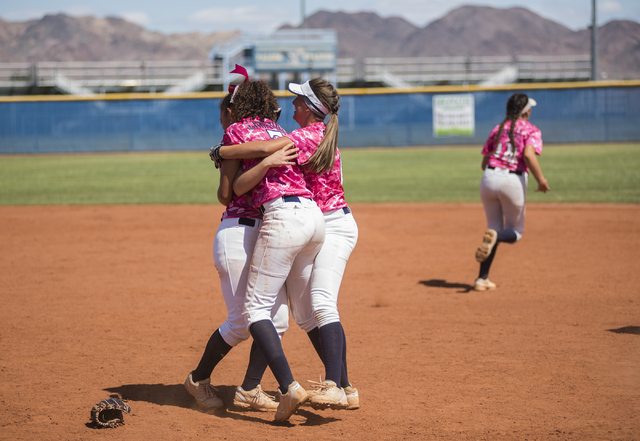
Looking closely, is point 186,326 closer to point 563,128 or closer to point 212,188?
point 212,188

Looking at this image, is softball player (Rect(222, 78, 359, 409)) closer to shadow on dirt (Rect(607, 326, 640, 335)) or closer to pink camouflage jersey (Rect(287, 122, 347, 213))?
pink camouflage jersey (Rect(287, 122, 347, 213))

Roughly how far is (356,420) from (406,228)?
694 centimetres

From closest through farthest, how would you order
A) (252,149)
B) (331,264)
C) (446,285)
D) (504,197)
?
(252,149), (331,264), (504,197), (446,285)

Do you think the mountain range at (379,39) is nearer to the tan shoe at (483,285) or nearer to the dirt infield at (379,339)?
the dirt infield at (379,339)

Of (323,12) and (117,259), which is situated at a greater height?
(323,12)

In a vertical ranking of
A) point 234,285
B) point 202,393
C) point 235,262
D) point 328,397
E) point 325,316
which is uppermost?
point 235,262

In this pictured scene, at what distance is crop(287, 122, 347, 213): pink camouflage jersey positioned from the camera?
3.30m

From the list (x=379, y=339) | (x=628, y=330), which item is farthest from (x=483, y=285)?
(x=379, y=339)

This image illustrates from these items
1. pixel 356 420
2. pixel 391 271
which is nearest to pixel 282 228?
pixel 356 420

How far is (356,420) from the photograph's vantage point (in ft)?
11.5

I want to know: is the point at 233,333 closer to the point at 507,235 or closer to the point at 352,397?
the point at 352,397

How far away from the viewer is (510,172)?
6.26 meters

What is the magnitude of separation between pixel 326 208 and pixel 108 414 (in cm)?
162

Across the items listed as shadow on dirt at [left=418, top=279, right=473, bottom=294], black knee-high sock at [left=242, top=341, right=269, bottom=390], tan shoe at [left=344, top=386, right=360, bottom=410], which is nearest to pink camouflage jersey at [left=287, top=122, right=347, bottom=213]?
black knee-high sock at [left=242, top=341, right=269, bottom=390]
